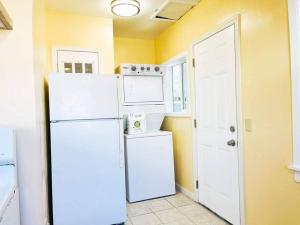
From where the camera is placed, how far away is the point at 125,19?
315cm

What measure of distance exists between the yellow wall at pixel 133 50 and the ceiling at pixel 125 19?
0.40 feet

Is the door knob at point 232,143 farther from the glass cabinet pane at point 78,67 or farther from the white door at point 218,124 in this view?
the glass cabinet pane at point 78,67

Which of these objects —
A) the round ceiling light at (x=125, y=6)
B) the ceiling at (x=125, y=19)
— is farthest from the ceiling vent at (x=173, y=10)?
the round ceiling light at (x=125, y=6)

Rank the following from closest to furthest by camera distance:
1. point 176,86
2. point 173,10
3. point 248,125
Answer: point 248,125 < point 173,10 < point 176,86

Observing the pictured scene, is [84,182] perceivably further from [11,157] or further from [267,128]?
[267,128]

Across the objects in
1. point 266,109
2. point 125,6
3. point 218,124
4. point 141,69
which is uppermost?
point 125,6

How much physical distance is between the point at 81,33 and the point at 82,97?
122 centimetres

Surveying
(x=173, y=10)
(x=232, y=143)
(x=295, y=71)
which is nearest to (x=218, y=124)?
(x=232, y=143)

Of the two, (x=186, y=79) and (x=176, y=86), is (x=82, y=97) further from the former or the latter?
(x=176, y=86)

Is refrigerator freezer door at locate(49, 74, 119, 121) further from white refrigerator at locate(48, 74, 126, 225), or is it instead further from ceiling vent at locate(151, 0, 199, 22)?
ceiling vent at locate(151, 0, 199, 22)

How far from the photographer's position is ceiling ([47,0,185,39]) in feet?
8.73

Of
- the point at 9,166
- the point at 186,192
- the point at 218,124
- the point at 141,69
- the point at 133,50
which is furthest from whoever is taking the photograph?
the point at 133,50

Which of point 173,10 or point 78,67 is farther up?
point 173,10

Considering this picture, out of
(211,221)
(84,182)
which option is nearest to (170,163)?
(211,221)
